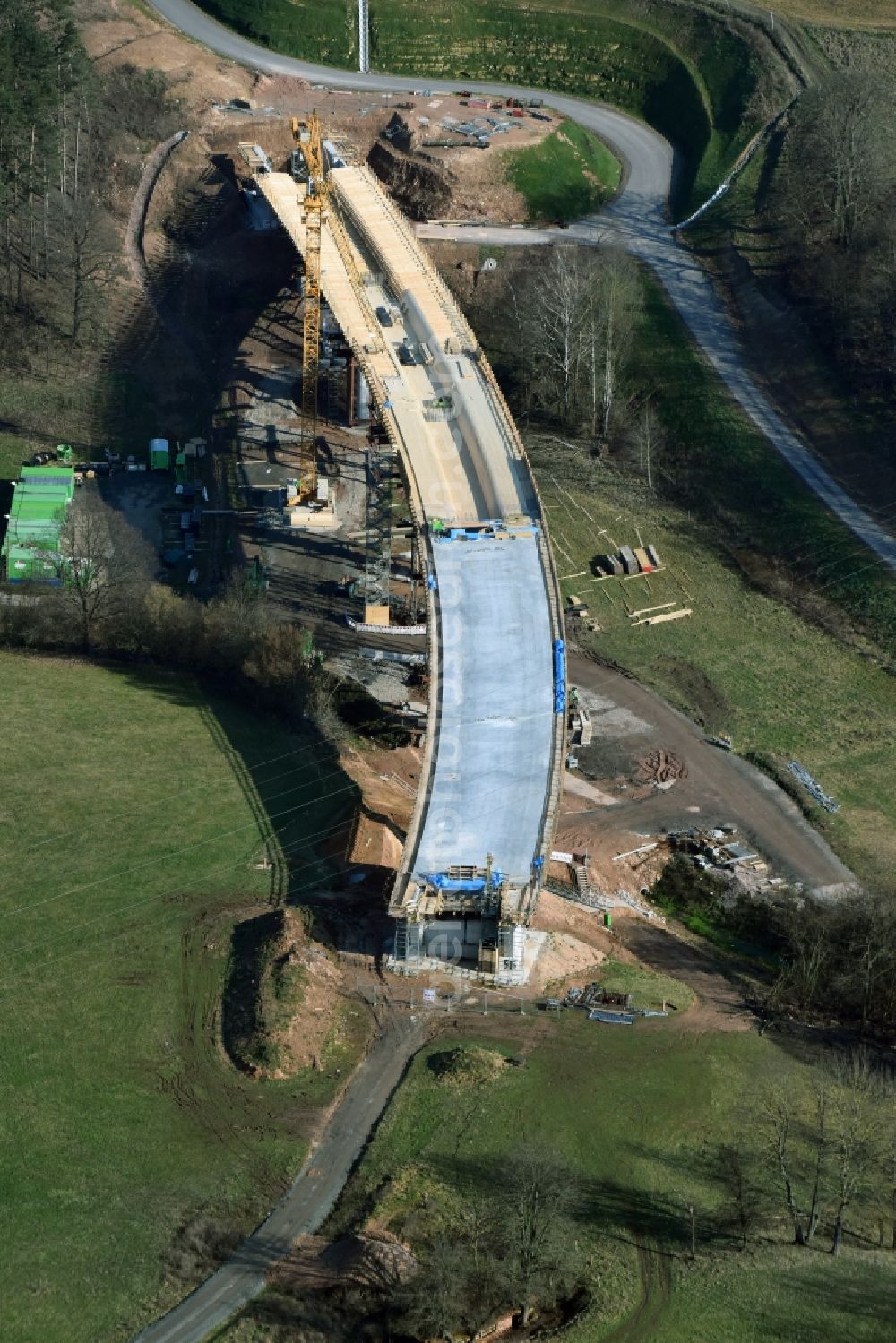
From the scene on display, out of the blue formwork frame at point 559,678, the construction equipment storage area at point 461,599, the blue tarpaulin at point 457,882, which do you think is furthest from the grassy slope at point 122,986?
the blue formwork frame at point 559,678

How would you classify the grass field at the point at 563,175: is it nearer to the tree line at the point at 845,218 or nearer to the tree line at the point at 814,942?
the tree line at the point at 845,218

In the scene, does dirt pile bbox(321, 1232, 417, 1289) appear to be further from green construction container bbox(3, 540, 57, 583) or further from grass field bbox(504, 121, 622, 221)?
grass field bbox(504, 121, 622, 221)

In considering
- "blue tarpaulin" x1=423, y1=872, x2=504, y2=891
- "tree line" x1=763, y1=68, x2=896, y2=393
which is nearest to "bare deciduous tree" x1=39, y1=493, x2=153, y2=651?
"blue tarpaulin" x1=423, y1=872, x2=504, y2=891

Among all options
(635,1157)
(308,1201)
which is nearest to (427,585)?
(635,1157)

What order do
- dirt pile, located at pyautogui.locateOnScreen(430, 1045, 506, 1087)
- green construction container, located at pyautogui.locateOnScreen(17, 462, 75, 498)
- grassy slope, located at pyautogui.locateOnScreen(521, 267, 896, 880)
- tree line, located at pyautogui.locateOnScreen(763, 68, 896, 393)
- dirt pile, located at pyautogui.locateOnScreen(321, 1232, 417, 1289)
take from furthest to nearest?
tree line, located at pyautogui.locateOnScreen(763, 68, 896, 393) → green construction container, located at pyautogui.locateOnScreen(17, 462, 75, 498) → grassy slope, located at pyautogui.locateOnScreen(521, 267, 896, 880) → dirt pile, located at pyautogui.locateOnScreen(430, 1045, 506, 1087) → dirt pile, located at pyautogui.locateOnScreen(321, 1232, 417, 1289)

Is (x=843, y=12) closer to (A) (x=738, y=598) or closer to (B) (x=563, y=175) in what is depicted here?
(B) (x=563, y=175)

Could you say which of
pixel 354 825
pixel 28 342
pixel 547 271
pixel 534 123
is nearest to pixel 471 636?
pixel 354 825
